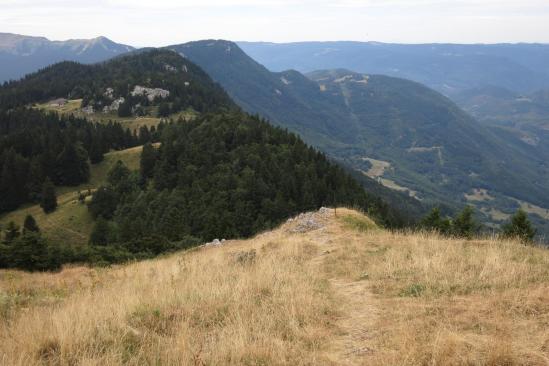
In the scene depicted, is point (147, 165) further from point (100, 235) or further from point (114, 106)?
point (114, 106)

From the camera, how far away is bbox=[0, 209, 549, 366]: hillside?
21.4ft

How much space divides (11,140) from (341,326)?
125 metres

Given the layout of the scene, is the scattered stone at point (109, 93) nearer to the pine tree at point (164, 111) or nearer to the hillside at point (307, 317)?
the pine tree at point (164, 111)

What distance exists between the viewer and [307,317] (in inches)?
325

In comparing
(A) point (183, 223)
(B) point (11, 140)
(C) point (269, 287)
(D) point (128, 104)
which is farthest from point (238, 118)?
(C) point (269, 287)

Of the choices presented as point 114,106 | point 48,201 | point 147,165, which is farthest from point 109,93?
point 48,201

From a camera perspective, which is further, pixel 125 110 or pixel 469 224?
pixel 125 110

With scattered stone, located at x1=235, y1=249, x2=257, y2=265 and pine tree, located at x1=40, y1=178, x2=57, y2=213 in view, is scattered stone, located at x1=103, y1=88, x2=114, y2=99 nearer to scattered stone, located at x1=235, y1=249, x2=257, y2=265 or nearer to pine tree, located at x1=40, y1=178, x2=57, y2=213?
pine tree, located at x1=40, y1=178, x2=57, y2=213

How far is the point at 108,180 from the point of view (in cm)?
9644

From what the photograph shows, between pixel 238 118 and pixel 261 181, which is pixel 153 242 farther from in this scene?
pixel 238 118

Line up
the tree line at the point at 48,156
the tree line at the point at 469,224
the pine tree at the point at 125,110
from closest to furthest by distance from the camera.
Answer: the tree line at the point at 469,224 → the tree line at the point at 48,156 → the pine tree at the point at 125,110

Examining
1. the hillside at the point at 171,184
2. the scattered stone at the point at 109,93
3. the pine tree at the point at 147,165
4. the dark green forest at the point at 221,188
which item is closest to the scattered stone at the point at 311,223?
the hillside at the point at 171,184

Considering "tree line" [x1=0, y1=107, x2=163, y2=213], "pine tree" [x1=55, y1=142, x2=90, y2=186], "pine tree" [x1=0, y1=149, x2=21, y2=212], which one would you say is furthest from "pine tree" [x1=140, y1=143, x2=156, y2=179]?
Result: "pine tree" [x1=0, y1=149, x2=21, y2=212]

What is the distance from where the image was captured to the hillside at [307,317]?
651 cm
